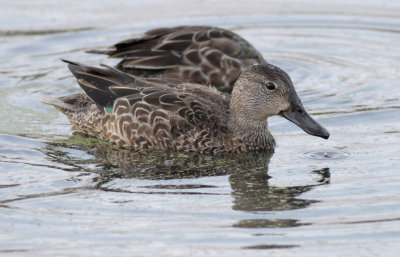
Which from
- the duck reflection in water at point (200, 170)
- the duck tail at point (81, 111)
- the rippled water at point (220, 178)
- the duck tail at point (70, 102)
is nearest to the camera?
the rippled water at point (220, 178)

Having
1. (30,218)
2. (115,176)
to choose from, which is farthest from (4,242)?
(115,176)

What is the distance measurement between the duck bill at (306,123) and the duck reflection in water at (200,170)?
20.8 inches

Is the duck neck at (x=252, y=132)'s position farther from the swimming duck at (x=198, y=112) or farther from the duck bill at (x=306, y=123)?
the duck bill at (x=306, y=123)

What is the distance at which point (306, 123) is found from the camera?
1040 cm

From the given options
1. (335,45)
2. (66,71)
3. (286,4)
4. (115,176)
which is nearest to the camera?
(115,176)

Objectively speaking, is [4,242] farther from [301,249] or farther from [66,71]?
[66,71]

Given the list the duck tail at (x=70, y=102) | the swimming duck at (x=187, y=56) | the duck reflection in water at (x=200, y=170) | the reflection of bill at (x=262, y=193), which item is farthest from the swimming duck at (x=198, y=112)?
the swimming duck at (x=187, y=56)

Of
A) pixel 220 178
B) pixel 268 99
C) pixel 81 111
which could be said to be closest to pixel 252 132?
pixel 268 99

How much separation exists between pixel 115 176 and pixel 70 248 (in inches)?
84.2

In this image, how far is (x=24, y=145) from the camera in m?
11.1

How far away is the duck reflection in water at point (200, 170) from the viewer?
914cm

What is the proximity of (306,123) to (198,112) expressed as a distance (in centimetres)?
132

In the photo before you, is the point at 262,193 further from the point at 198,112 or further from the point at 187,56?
the point at 187,56

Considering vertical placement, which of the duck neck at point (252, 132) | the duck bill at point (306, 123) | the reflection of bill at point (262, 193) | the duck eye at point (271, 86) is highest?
the duck eye at point (271, 86)
